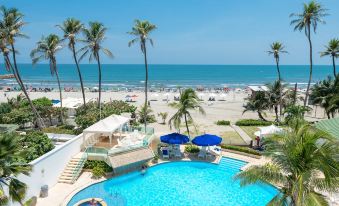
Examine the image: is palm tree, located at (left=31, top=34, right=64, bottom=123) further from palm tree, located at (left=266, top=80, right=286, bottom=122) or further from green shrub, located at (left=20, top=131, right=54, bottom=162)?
palm tree, located at (left=266, top=80, right=286, bottom=122)

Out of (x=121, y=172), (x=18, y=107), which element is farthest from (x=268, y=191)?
(x=18, y=107)

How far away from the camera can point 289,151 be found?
8.48 m

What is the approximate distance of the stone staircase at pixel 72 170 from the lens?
60.7 feet

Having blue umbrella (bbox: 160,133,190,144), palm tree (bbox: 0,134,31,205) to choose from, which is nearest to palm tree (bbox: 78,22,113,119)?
blue umbrella (bbox: 160,133,190,144)

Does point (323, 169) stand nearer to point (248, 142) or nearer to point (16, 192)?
point (16, 192)

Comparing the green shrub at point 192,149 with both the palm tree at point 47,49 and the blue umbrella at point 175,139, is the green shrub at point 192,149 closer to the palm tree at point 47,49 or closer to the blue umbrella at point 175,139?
the blue umbrella at point 175,139

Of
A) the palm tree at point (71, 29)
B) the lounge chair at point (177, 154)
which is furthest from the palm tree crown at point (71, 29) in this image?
the lounge chair at point (177, 154)

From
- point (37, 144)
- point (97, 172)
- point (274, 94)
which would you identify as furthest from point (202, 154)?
point (274, 94)

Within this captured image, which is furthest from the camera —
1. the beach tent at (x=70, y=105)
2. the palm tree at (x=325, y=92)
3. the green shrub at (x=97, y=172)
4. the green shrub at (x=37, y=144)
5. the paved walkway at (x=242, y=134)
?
the beach tent at (x=70, y=105)

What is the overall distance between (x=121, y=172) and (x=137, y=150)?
74.0 inches

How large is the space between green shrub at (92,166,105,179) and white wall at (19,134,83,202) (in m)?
1.97

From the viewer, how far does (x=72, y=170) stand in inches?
757

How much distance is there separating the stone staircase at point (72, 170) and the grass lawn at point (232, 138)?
12.6 metres

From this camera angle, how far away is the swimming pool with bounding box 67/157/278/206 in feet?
54.5
